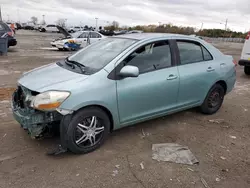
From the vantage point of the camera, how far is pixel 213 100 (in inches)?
189

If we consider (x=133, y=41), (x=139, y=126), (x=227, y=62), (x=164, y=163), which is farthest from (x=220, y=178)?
(x=227, y=62)

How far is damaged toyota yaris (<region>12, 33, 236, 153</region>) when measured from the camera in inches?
119

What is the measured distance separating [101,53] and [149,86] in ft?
3.11

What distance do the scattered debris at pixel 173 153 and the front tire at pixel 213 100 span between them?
56.9 inches

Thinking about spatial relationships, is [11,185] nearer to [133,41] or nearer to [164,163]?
[164,163]

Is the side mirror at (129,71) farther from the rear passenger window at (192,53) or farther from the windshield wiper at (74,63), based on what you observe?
the rear passenger window at (192,53)

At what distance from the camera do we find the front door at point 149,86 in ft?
11.3

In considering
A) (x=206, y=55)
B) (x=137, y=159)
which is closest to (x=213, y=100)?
(x=206, y=55)

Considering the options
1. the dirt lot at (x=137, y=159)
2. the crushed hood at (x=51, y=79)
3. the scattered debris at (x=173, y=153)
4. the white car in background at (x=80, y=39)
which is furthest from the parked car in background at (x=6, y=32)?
the scattered debris at (x=173, y=153)

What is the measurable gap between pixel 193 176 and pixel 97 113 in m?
1.45

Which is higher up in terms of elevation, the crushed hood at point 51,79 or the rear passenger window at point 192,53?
the rear passenger window at point 192,53

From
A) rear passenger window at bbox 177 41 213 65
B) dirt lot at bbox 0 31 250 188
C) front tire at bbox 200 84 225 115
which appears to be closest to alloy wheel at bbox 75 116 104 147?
dirt lot at bbox 0 31 250 188

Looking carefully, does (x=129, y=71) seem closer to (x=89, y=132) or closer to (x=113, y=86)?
(x=113, y=86)

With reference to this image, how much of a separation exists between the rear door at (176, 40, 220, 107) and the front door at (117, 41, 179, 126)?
0.66 feet
